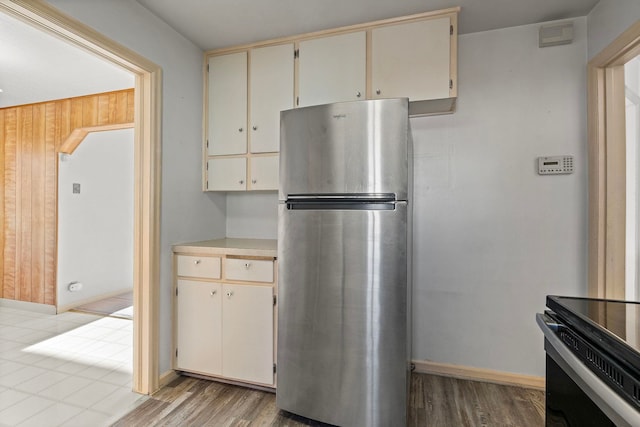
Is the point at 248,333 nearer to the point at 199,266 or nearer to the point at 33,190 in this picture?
the point at 199,266

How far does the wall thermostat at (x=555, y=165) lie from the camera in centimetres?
209

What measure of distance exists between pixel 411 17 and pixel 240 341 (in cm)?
234

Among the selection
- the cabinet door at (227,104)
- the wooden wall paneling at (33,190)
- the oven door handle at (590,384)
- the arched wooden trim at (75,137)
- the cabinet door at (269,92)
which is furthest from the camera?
the wooden wall paneling at (33,190)

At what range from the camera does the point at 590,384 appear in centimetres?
65

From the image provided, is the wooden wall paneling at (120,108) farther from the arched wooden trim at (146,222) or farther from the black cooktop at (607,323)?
the black cooktop at (607,323)

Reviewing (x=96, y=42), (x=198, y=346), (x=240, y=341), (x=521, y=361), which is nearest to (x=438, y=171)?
(x=521, y=361)

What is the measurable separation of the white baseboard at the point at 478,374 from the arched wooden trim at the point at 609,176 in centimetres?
72

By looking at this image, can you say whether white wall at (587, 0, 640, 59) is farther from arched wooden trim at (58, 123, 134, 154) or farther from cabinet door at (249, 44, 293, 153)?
arched wooden trim at (58, 123, 134, 154)

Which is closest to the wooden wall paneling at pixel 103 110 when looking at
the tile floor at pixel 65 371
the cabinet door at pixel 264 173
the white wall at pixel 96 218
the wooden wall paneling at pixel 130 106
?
the wooden wall paneling at pixel 130 106

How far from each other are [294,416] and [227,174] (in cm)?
171

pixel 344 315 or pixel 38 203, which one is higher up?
pixel 38 203

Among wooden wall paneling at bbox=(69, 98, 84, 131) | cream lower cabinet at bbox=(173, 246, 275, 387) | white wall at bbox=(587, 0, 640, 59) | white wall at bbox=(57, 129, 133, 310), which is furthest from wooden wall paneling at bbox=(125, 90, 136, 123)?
white wall at bbox=(587, 0, 640, 59)

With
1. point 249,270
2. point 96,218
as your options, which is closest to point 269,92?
Result: point 249,270

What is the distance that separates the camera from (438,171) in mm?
2320
